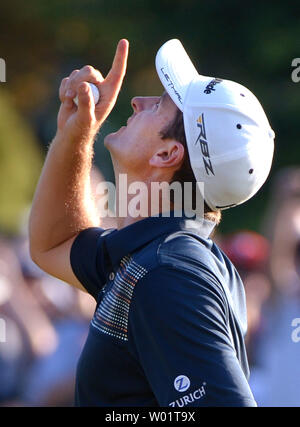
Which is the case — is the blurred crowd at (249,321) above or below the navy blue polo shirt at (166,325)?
above

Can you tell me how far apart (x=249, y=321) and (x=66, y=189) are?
266 centimetres

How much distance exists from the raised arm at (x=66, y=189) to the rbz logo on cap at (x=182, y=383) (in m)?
1.14

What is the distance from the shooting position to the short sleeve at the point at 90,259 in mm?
3949

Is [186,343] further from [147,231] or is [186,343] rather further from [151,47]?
[151,47]

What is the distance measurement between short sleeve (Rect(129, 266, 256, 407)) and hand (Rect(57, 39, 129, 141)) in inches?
35.6

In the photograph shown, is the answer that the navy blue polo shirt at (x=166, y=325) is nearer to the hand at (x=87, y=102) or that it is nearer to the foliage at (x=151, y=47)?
the hand at (x=87, y=102)

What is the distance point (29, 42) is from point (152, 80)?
2615 mm

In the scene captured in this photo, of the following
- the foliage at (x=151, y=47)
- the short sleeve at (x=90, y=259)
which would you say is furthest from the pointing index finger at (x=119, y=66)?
the foliage at (x=151, y=47)

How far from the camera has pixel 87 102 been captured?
375cm

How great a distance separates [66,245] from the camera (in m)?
4.28

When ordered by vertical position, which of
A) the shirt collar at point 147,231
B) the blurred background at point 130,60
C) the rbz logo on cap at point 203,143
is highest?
the blurred background at point 130,60

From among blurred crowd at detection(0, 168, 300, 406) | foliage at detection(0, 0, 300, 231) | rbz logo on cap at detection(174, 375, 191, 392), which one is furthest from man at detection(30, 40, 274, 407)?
foliage at detection(0, 0, 300, 231)

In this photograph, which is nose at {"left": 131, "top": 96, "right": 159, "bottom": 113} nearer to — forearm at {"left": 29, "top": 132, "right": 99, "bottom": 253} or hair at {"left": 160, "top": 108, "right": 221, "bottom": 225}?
hair at {"left": 160, "top": 108, "right": 221, "bottom": 225}
